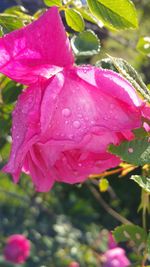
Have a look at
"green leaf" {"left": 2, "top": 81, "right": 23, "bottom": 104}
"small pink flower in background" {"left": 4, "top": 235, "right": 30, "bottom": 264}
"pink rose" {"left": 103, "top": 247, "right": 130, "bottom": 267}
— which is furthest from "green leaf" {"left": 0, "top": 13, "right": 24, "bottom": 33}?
"small pink flower in background" {"left": 4, "top": 235, "right": 30, "bottom": 264}

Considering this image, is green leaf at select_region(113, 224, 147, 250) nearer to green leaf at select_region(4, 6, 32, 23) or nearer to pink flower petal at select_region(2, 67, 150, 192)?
pink flower petal at select_region(2, 67, 150, 192)

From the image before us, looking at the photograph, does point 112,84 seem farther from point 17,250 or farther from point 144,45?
point 17,250

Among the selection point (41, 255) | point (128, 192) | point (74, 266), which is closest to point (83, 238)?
point (41, 255)

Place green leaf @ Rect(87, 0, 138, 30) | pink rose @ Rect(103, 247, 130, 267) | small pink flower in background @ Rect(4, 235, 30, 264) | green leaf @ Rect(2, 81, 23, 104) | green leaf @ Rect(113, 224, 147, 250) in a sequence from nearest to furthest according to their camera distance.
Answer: green leaf @ Rect(87, 0, 138, 30) < green leaf @ Rect(113, 224, 147, 250) < green leaf @ Rect(2, 81, 23, 104) < pink rose @ Rect(103, 247, 130, 267) < small pink flower in background @ Rect(4, 235, 30, 264)

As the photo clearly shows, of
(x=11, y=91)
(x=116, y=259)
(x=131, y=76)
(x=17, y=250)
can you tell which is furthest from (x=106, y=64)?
(x=17, y=250)

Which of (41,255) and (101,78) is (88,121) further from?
(41,255)
